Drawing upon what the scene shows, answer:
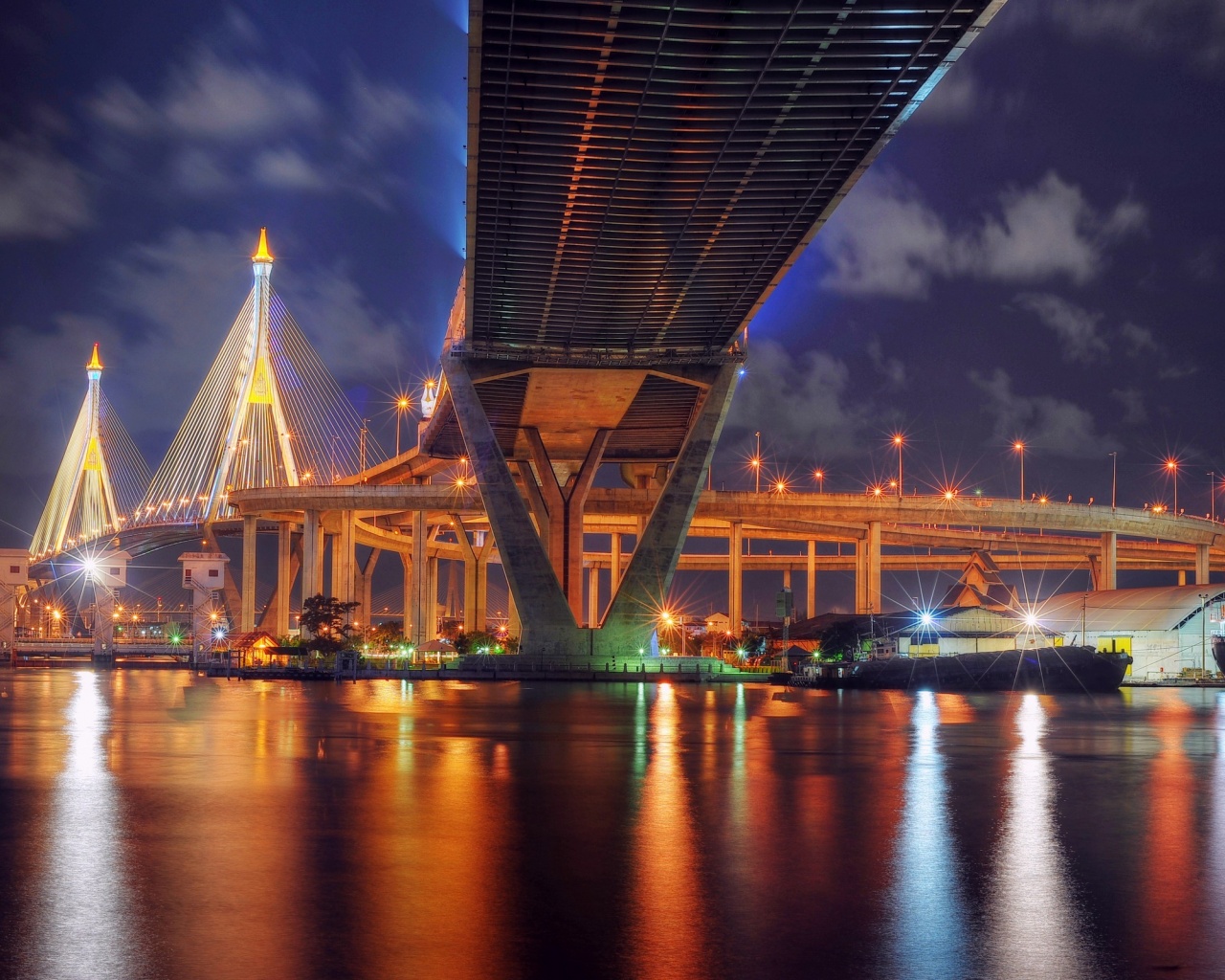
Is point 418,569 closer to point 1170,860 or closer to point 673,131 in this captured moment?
point 673,131

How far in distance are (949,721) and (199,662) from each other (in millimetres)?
63177

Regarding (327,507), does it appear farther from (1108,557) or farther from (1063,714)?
(1063,714)

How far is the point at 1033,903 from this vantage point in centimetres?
1052

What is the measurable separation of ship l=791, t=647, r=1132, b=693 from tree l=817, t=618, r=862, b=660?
22.2 metres

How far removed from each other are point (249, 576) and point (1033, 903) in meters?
106

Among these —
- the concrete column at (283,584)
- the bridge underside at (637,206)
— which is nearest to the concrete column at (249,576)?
the concrete column at (283,584)

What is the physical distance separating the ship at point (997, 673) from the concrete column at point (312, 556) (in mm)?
52082

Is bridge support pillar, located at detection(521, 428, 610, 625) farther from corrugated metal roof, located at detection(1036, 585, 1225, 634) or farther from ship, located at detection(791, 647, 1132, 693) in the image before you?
corrugated metal roof, located at detection(1036, 585, 1225, 634)

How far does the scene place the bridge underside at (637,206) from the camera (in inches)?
1276

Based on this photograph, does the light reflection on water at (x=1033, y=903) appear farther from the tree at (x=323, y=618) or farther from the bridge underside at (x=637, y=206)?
the tree at (x=323, y=618)

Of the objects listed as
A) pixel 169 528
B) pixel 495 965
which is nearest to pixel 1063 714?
pixel 495 965

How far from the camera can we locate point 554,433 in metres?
→ 75.5

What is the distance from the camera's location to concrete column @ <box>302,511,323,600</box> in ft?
340

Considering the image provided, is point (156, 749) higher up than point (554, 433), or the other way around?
point (554, 433)
